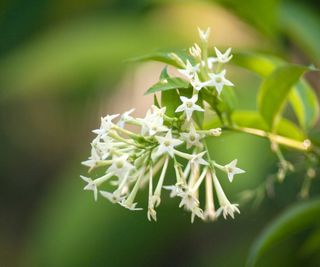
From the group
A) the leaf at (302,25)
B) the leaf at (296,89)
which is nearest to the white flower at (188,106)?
the leaf at (296,89)

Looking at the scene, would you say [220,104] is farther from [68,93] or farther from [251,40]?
[68,93]

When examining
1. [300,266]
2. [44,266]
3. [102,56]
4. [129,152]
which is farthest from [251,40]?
[129,152]

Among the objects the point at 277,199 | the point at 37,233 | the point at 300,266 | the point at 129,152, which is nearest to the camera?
the point at 129,152

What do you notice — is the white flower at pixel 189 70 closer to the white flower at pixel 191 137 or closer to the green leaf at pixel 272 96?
the white flower at pixel 191 137

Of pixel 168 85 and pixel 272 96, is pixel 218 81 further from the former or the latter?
pixel 272 96

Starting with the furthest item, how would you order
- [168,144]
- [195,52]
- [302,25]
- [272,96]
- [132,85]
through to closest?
[132,85]
[302,25]
[272,96]
[195,52]
[168,144]

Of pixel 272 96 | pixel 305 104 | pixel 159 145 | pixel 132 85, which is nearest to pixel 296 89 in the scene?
pixel 305 104
